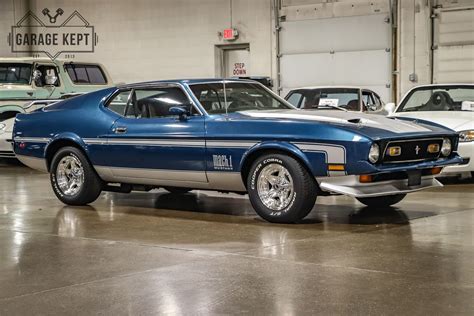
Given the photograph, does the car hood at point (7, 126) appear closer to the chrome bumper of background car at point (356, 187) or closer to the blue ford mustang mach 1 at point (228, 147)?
the blue ford mustang mach 1 at point (228, 147)

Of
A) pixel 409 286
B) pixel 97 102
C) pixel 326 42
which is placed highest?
pixel 326 42

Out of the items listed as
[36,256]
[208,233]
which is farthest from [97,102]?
[36,256]

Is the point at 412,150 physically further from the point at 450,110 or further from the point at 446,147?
the point at 450,110

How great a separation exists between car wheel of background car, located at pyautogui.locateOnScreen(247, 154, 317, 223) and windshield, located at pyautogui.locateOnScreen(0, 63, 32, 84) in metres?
9.55

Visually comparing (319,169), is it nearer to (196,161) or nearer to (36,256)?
(196,161)

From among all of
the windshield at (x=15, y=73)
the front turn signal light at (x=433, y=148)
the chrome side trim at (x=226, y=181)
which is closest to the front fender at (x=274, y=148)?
the chrome side trim at (x=226, y=181)

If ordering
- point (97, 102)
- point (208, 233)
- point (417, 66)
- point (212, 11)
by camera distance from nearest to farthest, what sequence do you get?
point (208, 233) → point (97, 102) → point (417, 66) → point (212, 11)

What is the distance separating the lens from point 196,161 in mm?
8289

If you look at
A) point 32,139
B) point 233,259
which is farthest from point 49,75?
point 233,259

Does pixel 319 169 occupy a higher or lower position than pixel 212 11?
lower

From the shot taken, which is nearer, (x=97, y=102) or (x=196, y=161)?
(x=196, y=161)

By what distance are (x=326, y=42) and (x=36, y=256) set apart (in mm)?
14218

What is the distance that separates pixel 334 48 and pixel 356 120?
1208 cm

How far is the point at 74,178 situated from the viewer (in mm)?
9492
